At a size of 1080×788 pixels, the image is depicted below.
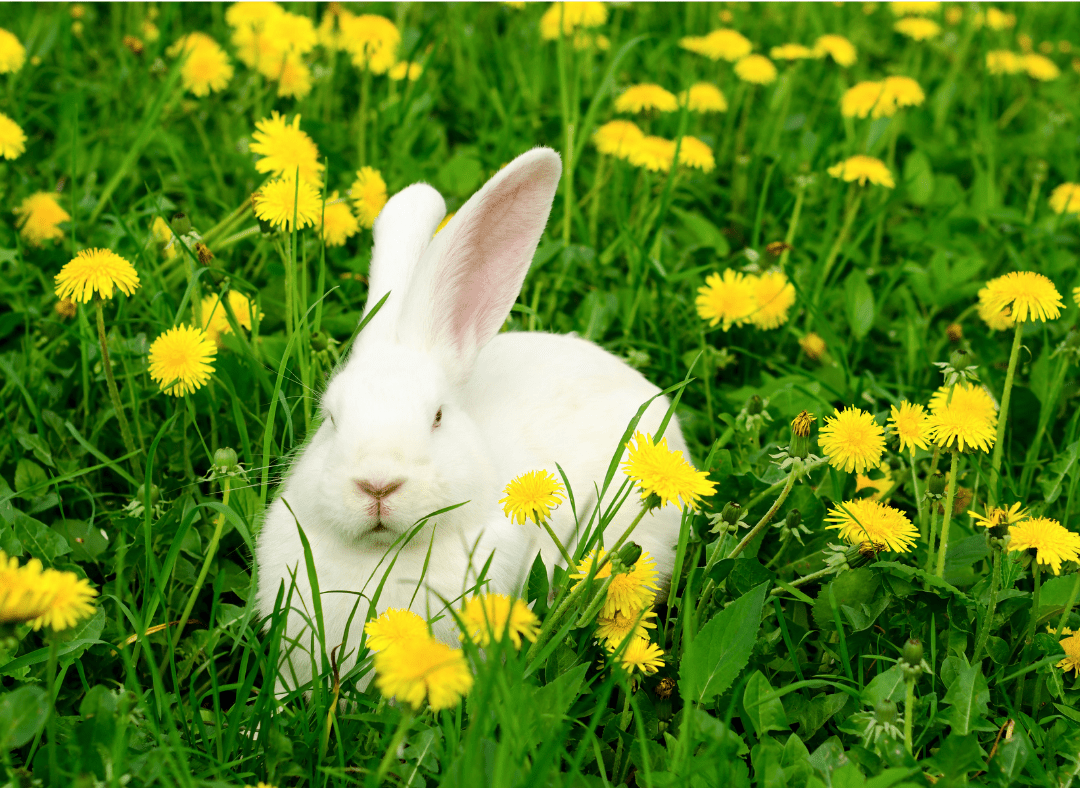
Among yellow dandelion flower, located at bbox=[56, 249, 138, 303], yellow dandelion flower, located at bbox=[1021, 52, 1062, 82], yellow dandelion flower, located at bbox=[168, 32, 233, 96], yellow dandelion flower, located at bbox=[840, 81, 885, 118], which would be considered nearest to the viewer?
yellow dandelion flower, located at bbox=[56, 249, 138, 303]

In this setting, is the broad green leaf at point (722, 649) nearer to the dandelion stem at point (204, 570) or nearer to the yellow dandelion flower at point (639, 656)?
the yellow dandelion flower at point (639, 656)

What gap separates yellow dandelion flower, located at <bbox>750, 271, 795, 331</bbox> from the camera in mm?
3678

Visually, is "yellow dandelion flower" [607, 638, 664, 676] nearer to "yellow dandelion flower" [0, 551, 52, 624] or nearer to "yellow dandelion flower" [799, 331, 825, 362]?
"yellow dandelion flower" [0, 551, 52, 624]

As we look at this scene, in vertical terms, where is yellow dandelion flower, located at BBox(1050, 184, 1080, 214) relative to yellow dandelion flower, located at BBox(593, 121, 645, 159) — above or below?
below

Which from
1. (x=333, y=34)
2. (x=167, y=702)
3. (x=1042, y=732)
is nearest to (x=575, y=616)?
(x=167, y=702)

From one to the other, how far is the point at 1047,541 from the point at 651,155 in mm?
2289

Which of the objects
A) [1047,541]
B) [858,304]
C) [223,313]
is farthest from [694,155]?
[1047,541]

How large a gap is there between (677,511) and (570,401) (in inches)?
18.9

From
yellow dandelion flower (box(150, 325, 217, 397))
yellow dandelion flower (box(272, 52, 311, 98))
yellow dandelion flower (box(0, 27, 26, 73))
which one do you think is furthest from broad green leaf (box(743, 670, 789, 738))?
yellow dandelion flower (box(0, 27, 26, 73))

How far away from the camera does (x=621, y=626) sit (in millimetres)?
2320

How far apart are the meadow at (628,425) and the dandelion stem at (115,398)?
0.01 meters

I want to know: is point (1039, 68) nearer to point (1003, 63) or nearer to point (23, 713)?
point (1003, 63)

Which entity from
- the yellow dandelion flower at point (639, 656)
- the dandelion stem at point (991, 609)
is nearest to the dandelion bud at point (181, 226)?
the yellow dandelion flower at point (639, 656)

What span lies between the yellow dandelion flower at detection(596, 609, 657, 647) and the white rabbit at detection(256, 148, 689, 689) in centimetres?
24
